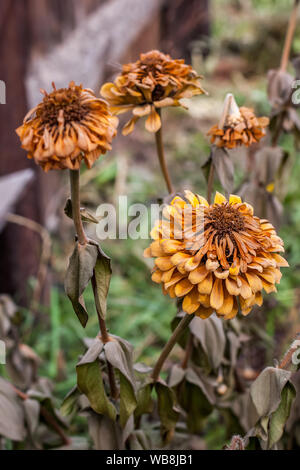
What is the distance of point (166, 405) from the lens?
621 millimetres

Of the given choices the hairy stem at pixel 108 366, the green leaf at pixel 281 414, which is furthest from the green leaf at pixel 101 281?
the green leaf at pixel 281 414

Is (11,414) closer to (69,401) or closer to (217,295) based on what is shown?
(69,401)

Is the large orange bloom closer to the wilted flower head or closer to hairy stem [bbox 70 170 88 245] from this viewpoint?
the wilted flower head

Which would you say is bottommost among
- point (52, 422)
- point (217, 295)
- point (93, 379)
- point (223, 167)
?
point (52, 422)

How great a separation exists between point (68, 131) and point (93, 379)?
30 centimetres

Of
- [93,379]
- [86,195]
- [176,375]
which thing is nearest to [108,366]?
[93,379]

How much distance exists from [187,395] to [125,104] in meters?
0.45

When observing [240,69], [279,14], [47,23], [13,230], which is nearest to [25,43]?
[47,23]

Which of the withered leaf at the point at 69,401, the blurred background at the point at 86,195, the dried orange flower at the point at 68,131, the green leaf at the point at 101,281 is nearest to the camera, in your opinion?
the dried orange flower at the point at 68,131

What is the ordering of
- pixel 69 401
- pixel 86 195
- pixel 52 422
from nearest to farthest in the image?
pixel 69 401, pixel 52 422, pixel 86 195

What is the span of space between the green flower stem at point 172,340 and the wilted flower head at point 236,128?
0.23 metres

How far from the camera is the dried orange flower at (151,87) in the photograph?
1.81 feet

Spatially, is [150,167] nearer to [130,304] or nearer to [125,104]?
[130,304]

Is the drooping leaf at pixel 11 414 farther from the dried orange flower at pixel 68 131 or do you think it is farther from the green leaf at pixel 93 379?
the dried orange flower at pixel 68 131
